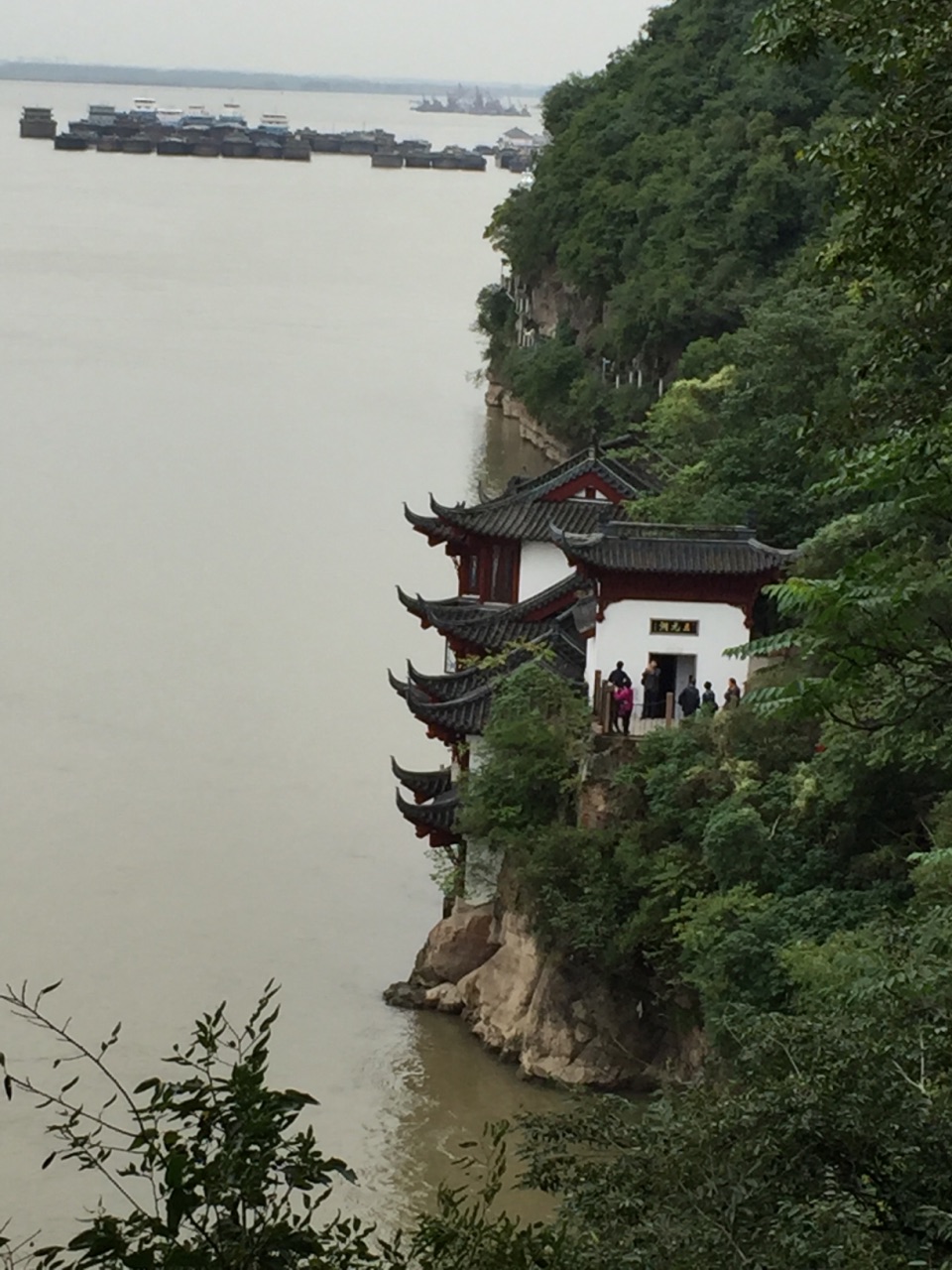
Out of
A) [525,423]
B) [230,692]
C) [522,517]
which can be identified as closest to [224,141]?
[525,423]

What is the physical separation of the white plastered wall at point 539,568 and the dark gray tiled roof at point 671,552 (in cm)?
178

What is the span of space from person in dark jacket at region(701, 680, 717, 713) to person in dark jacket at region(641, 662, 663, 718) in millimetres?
354

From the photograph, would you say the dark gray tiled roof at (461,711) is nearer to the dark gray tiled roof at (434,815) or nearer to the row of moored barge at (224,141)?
the dark gray tiled roof at (434,815)

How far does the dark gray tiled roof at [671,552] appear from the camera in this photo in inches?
714

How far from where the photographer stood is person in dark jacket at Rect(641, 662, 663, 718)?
18203 mm

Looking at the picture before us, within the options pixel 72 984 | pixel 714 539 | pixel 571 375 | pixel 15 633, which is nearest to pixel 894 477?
pixel 714 539

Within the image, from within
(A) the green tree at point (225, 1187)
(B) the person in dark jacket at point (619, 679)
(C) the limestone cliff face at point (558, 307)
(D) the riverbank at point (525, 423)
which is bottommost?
(A) the green tree at point (225, 1187)

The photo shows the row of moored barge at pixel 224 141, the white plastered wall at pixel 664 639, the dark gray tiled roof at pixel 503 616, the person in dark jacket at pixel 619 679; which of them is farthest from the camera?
the row of moored barge at pixel 224 141

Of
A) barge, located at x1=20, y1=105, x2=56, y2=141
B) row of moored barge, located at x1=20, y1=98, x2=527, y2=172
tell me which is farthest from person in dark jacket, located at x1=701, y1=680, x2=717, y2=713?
barge, located at x1=20, y1=105, x2=56, y2=141

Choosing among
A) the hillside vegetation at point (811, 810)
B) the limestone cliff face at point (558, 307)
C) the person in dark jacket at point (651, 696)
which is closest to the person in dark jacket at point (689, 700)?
the person in dark jacket at point (651, 696)

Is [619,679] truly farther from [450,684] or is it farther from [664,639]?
[450,684]

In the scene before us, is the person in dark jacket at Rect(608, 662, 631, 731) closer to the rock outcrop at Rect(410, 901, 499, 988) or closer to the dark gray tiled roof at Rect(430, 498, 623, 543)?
the rock outcrop at Rect(410, 901, 499, 988)

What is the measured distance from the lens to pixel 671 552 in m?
18.5

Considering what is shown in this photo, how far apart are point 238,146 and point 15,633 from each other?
12382cm
